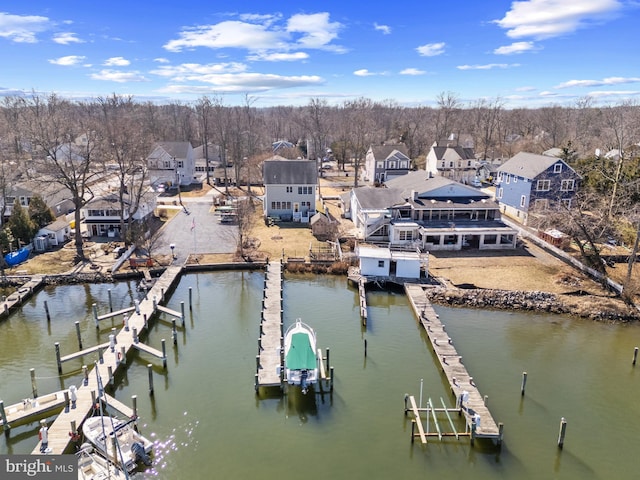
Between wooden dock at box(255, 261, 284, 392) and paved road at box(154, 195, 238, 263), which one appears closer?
wooden dock at box(255, 261, 284, 392)

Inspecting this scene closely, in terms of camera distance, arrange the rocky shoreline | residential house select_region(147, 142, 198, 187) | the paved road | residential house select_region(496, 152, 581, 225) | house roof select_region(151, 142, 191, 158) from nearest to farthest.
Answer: the rocky shoreline → the paved road → residential house select_region(496, 152, 581, 225) → residential house select_region(147, 142, 198, 187) → house roof select_region(151, 142, 191, 158)

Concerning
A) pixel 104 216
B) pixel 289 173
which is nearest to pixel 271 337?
pixel 104 216

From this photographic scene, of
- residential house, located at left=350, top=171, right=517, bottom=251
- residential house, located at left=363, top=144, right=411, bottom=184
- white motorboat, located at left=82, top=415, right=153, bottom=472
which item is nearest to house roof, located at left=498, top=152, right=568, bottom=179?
residential house, located at left=350, top=171, right=517, bottom=251

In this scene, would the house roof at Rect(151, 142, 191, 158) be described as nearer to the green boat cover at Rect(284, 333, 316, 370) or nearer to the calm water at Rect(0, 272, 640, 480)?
the calm water at Rect(0, 272, 640, 480)

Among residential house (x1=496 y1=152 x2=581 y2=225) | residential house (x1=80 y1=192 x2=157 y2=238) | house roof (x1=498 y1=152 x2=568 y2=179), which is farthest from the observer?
house roof (x1=498 y1=152 x2=568 y2=179)

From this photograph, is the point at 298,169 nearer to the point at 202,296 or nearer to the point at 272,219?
the point at 272,219

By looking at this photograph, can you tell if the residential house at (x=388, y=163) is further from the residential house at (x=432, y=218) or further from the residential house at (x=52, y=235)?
the residential house at (x=52, y=235)

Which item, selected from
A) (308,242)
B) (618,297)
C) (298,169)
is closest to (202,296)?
(308,242)

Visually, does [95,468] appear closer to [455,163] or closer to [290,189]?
[290,189]

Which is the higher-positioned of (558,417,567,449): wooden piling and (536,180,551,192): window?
(536,180,551,192): window
